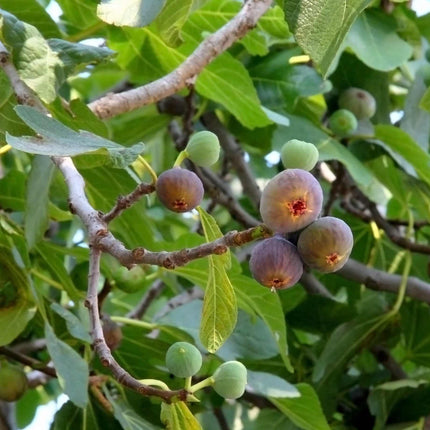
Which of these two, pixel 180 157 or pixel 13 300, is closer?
pixel 180 157

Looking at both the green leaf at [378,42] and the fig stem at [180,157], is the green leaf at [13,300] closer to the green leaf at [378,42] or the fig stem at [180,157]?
the fig stem at [180,157]

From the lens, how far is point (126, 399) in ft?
4.76

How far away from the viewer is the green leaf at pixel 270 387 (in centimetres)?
139

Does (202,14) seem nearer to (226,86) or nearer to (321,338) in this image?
(226,86)

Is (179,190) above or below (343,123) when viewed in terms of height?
above

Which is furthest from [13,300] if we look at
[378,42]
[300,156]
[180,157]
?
[378,42]

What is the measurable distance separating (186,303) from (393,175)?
19.0 inches

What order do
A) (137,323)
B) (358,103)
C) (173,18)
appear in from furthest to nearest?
(358,103) < (137,323) < (173,18)

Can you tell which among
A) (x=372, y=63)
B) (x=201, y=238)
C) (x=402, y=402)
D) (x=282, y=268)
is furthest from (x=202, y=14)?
(x=282, y=268)

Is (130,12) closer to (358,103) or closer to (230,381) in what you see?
(230,381)

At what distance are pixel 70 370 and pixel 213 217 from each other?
0.25 meters

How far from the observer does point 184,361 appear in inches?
41.9

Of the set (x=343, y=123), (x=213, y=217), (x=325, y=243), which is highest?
(x=325, y=243)

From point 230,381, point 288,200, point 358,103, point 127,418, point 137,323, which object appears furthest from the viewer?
point 358,103
